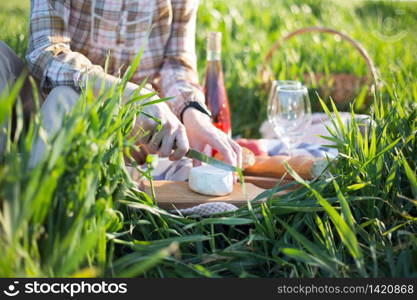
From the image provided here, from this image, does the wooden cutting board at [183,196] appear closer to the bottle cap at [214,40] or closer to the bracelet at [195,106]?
the bracelet at [195,106]

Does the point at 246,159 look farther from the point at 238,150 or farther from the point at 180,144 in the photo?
the point at 180,144

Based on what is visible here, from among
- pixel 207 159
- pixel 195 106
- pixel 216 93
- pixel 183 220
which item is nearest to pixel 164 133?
pixel 207 159

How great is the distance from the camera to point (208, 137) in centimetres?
157

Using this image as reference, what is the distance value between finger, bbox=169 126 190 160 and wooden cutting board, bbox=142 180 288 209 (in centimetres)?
11

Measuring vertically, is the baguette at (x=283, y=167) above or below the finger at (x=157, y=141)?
below

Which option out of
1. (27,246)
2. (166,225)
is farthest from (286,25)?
(27,246)

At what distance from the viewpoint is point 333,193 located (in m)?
1.35

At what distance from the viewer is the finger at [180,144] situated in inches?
54.6

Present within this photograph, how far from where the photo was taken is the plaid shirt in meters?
1.64

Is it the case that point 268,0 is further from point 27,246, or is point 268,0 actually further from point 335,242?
point 27,246

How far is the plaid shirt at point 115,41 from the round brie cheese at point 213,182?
35 cm

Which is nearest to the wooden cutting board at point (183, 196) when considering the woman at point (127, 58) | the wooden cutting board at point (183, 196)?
the wooden cutting board at point (183, 196)

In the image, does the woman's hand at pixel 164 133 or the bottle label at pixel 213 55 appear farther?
the bottle label at pixel 213 55

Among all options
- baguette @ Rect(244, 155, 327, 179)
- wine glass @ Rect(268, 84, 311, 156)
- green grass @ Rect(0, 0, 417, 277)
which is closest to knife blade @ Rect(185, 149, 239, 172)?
green grass @ Rect(0, 0, 417, 277)
